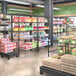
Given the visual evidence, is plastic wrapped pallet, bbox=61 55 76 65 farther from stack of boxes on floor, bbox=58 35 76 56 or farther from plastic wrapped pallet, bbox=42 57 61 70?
stack of boxes on floor, bbox=58 35 76 56

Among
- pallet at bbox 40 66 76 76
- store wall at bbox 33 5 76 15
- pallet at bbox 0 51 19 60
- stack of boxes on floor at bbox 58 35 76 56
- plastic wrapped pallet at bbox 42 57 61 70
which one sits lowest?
pallet at bbox 40 66 76 76

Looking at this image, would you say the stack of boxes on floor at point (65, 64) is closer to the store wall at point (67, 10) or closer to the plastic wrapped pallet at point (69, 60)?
the plastic wrapped pallet at point (69, 60)

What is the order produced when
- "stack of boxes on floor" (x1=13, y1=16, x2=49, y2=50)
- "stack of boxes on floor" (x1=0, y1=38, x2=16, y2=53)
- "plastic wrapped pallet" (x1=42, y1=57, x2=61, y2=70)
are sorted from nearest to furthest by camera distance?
"plastic wrapped pallet" (x1=42, y1=57, x2=61, y2=70)
"stack of boxes on floor" (x1=0, y1=38, x2=16, y2=53)
"stack of boxes on floor" (x1=13, y1=16, x2=49, y2=50)

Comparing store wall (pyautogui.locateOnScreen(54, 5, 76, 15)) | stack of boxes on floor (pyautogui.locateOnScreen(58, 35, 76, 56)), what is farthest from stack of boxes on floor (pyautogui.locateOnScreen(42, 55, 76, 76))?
store wall (pyautogui.locateOnScreen(54, 5, 76, 15))

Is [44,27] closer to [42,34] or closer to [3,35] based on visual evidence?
[42,34]

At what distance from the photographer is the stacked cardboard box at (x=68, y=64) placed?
3723 mm

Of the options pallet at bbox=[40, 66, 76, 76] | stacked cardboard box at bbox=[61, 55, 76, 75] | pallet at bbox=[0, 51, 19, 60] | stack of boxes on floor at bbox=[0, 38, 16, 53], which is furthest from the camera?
stack of boxes on floor at bbox=[0, 38, 16, 53]

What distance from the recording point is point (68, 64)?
3811 millimetres

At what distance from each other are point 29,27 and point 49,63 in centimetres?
380

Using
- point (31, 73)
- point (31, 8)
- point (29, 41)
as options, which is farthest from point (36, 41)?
point (31, 8)

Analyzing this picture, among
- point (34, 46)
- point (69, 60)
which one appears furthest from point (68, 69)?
point (34, 46)

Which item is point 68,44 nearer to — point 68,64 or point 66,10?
point 68,64

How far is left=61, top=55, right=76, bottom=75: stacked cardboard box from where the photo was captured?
3723 millimetres

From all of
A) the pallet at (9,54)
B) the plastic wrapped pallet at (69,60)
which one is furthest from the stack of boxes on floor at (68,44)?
the pallet at (9,54)
